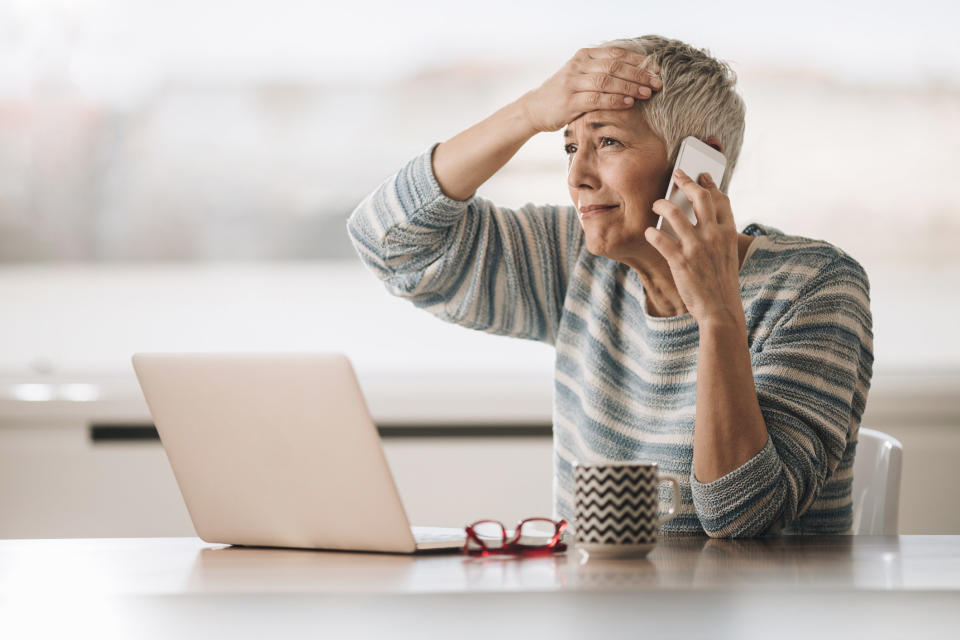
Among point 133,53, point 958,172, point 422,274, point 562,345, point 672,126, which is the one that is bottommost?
point 562,345

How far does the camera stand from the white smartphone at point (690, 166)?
4.99 feet

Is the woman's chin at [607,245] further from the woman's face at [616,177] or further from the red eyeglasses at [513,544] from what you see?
the red eyeglasses at [513,544]

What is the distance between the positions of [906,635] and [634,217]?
0.91 m

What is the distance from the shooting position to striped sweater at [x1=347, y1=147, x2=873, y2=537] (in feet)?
4.33

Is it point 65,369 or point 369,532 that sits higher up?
point 65,369

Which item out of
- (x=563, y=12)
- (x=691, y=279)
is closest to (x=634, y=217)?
(x=691, y=279)

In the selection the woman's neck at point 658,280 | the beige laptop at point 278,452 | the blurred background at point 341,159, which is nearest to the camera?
the beige laptop at point 278,452

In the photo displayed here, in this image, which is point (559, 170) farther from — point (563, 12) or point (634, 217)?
point (634, 217)

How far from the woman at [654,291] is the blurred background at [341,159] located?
759 millimetres

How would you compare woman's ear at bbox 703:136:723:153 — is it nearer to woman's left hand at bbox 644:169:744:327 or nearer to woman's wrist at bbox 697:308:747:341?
woman's left hand at bbox 644:169:744:327

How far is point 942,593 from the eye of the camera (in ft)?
2.52

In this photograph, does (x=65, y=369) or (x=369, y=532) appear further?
(x=65, y=369)

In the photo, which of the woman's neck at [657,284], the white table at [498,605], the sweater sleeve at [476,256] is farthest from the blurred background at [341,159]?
the white table at [498,605]

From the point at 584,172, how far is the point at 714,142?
21 centimetres
